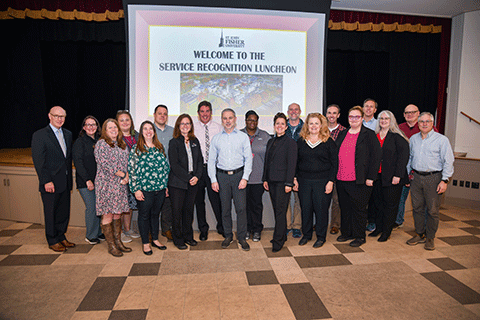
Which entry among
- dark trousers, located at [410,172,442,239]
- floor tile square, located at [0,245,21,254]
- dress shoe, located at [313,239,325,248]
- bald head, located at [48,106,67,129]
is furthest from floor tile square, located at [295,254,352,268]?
floor tile square, located at [0,245,21,254]

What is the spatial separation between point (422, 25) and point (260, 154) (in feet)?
16.1

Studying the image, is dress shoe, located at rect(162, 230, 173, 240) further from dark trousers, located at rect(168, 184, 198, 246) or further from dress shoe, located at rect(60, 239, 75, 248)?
dress shoe, located at rect(60, 239, 75, 248)

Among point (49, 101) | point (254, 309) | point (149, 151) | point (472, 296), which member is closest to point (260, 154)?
point (149, 151)

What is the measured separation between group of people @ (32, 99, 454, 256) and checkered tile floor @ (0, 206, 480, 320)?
0.20m

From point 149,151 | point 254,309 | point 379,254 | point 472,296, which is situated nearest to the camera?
point 254,309

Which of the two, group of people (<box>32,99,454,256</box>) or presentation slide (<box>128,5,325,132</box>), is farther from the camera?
presentation slide (<box>128,5,325,132</box>)

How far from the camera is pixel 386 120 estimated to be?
3.31 metres

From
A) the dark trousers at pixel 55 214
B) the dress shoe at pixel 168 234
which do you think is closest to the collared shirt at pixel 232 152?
the dress shoe at pixel 168 234

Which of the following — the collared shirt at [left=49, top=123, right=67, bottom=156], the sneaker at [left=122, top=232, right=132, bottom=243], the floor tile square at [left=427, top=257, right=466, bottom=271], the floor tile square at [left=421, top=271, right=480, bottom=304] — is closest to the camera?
the floor tile square at [left=421, top=271, right=480, bottom=304]

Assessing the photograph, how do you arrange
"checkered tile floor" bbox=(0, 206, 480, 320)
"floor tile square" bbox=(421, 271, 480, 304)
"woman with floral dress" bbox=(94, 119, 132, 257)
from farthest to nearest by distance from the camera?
"woman with floral dress" bbox=(94, 119, 132, 257) < "floor tile square" bbox=(421, 271, 480, 304) < "checkered tile floor" bbox=(0, 206, 480, 320)

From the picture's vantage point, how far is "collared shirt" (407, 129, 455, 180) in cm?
303

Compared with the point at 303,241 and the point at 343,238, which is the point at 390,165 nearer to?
the point at 343,238

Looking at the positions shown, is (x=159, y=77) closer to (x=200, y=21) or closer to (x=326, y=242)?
(x=200, y=21)

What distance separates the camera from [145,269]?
272 cm
